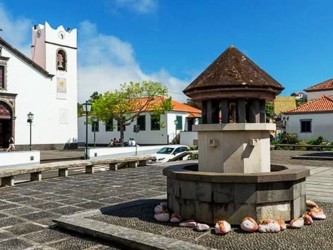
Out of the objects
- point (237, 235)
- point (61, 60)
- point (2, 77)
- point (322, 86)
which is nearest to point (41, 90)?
point (2, 77)

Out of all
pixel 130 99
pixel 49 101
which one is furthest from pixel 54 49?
pixel 130 99

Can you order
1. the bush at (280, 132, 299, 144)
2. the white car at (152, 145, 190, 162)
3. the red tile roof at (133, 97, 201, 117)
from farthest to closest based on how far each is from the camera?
the red tile roof at (133, 97, 201, 117) → the bush at (280, 132, 299, 144) → the white car at (152, 145, 190, 162)

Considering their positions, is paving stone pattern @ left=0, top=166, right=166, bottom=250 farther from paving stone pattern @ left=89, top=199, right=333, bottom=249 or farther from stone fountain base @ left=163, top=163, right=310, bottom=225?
stone fountain base @ left=163, top=163, right=310, bottom=225

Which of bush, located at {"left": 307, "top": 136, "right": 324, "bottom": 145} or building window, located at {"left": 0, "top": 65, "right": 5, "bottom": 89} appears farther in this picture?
building window, located at {"left": 0, "top": 65, "right": 5, "bottom": 89}

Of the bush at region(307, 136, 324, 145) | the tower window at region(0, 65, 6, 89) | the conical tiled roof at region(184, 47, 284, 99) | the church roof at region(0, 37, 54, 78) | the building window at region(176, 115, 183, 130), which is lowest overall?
the bush at region(307, 136, 324, 145)

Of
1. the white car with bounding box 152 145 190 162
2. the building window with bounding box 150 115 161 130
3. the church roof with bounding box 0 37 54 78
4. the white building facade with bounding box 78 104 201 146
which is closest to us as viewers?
the white car with bounding box 152 145 190 162

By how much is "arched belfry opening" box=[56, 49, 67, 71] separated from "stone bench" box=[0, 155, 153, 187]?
83.3 feet

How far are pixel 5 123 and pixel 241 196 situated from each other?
1319 inches

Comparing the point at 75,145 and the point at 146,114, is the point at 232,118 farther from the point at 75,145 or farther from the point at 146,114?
the point at 146,114

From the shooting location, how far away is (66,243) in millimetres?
5328

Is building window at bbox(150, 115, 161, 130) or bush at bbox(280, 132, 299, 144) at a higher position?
building window at bbox(150, 115, 161, 130)

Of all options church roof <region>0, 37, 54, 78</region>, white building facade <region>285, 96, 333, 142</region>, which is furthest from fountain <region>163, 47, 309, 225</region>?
church roof <region>0, 37, 54, 78</region>

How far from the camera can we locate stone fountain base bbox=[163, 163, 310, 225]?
5656mm

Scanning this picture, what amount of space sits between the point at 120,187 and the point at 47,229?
4.46 m
